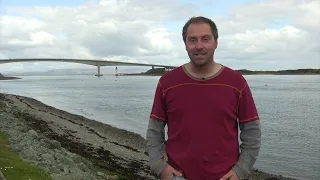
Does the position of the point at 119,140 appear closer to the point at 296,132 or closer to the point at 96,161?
the point at 96,161

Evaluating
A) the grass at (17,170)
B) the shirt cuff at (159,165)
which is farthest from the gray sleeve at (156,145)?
the grass at (17,170)

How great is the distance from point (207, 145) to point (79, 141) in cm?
1717

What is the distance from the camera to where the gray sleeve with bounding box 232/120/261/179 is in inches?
112

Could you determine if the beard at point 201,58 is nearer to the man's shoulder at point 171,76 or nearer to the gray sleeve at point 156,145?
the man's shoulder at point 171,76

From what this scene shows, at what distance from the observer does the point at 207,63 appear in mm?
2840

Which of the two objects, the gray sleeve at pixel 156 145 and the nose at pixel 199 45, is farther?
the gray sleeve at pixel 156 145

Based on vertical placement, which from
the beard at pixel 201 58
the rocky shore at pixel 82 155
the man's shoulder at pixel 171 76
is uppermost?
the beard at pixel 201 58

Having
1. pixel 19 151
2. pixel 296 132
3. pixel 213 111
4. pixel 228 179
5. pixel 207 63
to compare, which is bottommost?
pixel 296 132

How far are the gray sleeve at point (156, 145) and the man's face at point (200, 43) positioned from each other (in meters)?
0.63

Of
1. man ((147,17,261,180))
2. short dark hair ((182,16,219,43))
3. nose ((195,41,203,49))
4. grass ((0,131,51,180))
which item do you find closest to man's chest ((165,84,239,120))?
man ((147,17,261,180))

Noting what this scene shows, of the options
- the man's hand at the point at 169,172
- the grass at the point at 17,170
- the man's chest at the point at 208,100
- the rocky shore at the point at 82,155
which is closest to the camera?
the man's chest at the point at 208,100

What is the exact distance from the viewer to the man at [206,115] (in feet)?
9.09

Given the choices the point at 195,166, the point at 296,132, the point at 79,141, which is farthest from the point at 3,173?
the point at 296,132

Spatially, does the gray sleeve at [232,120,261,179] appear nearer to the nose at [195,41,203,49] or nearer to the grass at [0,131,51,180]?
the nose at [195,41,203,49]
